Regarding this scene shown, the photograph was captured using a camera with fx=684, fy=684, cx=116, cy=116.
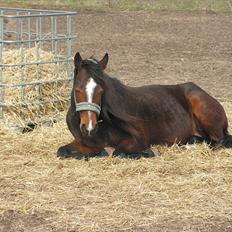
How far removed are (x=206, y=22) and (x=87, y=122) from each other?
15287 mm

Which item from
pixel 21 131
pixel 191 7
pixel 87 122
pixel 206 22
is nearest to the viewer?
pixel 87 122

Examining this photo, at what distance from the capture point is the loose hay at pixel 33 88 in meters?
8.27

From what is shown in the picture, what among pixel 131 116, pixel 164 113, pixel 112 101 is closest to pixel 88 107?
pixel 112 101

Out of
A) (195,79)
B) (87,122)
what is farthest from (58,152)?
(195,79)

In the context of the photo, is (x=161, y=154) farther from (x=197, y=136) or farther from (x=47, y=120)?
(x=47, y=120)

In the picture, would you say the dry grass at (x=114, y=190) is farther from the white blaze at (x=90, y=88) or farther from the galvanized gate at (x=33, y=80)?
the galvanized gate at (x=33, y=80)

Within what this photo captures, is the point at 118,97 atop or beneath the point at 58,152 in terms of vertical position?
atop

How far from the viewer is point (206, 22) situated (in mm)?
20938

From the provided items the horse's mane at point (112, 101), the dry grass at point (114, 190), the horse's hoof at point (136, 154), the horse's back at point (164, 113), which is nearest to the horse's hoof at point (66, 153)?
the dry grass at point (114, 190)

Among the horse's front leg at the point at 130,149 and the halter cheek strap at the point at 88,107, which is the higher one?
the halter cheek strap at the point at 88,107

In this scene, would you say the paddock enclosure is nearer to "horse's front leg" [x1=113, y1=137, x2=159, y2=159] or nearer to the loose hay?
"horse's front leg" [x1=113, y1=137, x2=159, y2=159]

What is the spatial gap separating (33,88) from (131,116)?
2073 millimetres

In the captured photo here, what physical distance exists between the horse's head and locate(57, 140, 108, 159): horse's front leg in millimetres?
392

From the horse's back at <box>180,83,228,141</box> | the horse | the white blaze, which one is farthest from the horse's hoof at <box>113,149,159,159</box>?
the horse's back at <box>180,83,228,141</box>
